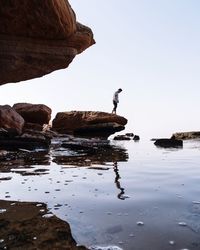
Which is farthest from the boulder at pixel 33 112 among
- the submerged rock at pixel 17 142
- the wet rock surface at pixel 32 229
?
the wet rock surface at pixel 32 229

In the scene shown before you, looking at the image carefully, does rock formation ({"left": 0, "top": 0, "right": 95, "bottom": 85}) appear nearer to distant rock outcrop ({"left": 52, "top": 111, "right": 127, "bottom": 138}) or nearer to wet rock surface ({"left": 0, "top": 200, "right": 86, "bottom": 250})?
distant rock outcrop ({"left": 52, "top": 111, "right": 127, "bottom": 138})

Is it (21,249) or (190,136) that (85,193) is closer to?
(21,249)

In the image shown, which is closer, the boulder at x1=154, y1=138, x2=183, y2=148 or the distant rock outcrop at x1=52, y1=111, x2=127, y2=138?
the boulder at x1=154, y1=138, x2=183, y2=148

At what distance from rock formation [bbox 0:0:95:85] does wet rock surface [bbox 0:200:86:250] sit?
42.0 ft

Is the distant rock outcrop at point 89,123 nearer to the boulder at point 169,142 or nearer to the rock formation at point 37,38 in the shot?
the boulder at point 169,142

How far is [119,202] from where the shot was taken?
14.2 feet

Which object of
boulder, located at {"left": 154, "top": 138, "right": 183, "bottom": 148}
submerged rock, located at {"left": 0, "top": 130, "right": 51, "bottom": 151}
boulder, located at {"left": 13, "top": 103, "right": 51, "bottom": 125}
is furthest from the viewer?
boulder, located at {"left": 13, "top": 103, "right": 51, "bottom": 125}

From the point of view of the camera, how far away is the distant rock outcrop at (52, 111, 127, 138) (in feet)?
97.1

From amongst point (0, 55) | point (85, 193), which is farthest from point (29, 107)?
point (85, 193)

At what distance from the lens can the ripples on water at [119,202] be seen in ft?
9.37

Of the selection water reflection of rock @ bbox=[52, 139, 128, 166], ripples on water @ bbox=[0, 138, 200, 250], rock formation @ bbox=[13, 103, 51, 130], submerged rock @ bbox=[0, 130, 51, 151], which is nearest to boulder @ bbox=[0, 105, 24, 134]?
submerged rock @ bbox=[0, 130, 51, 151]

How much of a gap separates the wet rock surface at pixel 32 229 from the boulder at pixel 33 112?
1030 inches

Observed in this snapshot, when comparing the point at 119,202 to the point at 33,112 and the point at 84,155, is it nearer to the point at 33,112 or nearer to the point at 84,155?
the point at 84,155

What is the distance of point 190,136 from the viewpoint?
34875mm
